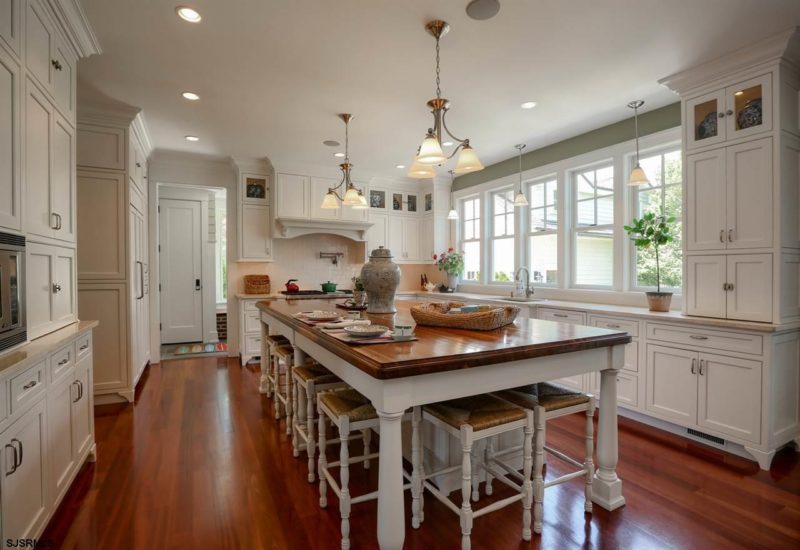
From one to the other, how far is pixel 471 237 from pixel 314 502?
4.52 meters

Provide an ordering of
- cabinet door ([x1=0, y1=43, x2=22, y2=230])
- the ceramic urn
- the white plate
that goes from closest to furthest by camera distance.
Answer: cabinet door ([x1=0, y1=43, x2=22, y2=230])
the white plate
the ceramic urn

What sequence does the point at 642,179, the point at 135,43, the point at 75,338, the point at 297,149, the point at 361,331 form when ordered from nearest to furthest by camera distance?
the point at 361,331
the point at 75,338
the point at 135,43
the point at 642,179
the point at 297,149

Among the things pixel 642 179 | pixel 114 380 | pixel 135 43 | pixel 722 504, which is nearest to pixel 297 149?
Result: pixel 135 43

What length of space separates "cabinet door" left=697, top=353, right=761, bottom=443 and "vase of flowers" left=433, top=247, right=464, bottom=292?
132 inches

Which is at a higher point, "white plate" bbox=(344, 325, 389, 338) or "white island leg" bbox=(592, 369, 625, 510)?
"white plate" bbox=(344, 325, 389, 338)

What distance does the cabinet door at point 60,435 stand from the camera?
185 centimetres

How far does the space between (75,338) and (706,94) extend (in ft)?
14.1

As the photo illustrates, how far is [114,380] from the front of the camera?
3578 millimetres

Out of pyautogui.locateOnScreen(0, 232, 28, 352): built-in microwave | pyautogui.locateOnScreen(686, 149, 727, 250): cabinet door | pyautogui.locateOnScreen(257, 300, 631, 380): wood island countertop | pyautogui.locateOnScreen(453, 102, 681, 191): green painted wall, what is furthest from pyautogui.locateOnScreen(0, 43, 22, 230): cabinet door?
pyautogui.locateOnScreen(453, 102, 681, 191): green painted wall

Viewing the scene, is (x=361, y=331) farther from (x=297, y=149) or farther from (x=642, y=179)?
(x=297, y=149)

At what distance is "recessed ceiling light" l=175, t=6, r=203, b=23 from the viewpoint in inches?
85.8

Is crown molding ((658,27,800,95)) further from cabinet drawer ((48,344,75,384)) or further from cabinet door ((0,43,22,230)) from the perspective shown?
cabinet drawer ((48,344,75,384))

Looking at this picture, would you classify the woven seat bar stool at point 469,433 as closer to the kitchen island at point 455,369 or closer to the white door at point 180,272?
the kitchen island at point 455,369

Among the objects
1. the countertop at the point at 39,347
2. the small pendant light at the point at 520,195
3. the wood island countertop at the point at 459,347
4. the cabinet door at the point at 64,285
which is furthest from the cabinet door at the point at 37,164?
the small pendant light at the point at 520,195
